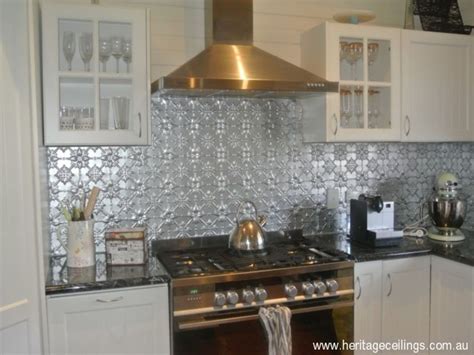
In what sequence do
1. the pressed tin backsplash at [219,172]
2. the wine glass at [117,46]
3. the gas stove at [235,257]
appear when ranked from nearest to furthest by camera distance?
the gas stove at [235,257] < the wine glass at [117,46] < the pressed tin backsplash at [219,172]

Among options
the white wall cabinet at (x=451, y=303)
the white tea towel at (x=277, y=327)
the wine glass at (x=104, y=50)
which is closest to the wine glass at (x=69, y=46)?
the wine glass at (x=104, y=50)

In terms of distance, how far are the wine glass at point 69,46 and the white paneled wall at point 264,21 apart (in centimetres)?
35

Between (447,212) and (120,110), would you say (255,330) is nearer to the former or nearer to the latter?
(120,110)

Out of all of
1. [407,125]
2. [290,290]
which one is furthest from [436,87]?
[290,290]

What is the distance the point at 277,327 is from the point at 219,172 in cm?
97

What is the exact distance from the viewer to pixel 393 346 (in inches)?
98.3

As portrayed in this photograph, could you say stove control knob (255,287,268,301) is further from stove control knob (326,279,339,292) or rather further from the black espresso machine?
the black espresso machine

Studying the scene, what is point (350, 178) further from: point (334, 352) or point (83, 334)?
point (83, 334)

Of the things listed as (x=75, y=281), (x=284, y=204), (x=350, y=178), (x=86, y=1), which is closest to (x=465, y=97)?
(x=350, y=178)

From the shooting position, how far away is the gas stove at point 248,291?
2074mm

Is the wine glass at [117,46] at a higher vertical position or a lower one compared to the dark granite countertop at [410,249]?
higher

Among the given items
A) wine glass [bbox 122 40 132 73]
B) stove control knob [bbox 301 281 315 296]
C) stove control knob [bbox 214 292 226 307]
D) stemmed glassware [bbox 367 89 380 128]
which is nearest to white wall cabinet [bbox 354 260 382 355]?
stove control knob [bbox 301 281 315 296]

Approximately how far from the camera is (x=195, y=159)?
267 centimetres

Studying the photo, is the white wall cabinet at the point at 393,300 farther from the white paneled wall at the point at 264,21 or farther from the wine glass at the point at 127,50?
the wine glass at the point at 127,50
